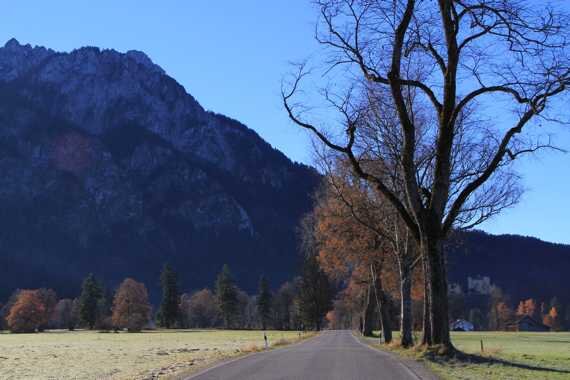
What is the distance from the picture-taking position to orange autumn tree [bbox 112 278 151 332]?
121 meters

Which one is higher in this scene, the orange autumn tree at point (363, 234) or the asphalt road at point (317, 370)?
the orange autumn tree at point (363, 234)

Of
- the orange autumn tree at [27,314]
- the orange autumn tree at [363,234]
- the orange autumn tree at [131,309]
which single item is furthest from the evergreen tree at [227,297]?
the orange autumn tree at [363,234]

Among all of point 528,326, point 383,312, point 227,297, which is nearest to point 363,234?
point 383,312

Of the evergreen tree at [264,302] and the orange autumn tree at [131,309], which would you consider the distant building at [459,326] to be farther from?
the orange autumn tree at [131,309]

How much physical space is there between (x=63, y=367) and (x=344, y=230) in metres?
15.0

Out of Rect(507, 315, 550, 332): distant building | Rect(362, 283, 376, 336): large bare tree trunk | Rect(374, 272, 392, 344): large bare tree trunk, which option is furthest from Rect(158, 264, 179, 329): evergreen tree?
Rect(374, 272, 392, 344): large bare tree trunk

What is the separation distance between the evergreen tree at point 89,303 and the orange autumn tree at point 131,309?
12.8 ft

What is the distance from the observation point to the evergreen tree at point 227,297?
13212 cm

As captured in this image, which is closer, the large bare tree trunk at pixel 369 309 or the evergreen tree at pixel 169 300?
the large bare tree trunk at pixel 369 309

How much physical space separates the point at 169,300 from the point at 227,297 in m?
11.4

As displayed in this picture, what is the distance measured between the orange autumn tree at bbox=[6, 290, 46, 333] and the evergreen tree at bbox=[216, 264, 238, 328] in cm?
3435

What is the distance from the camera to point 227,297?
437ft

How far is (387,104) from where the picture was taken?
23625 mm

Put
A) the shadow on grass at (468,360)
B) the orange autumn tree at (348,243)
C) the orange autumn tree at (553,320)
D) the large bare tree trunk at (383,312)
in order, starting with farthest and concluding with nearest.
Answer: the orange autumn tree at (553,320)
the large bare tree trunk at (383,312)
the orange autumn tree at (348,243)
the shadow on grass at (468,360)
